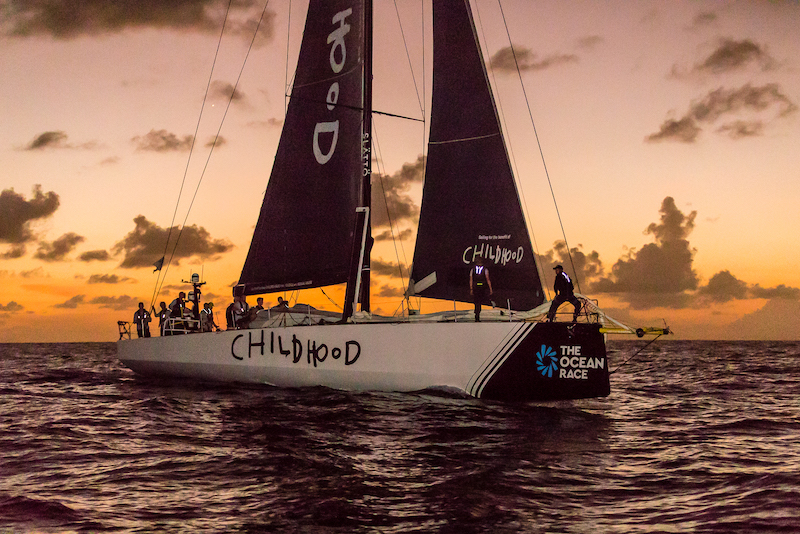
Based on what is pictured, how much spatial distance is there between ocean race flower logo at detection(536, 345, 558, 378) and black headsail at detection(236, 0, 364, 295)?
5702 mm

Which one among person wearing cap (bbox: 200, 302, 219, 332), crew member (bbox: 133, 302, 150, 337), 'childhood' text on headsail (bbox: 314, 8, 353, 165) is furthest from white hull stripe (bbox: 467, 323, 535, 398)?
crew member (bbox: 133, 302, 150, 337)

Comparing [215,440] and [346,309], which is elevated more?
[346,309]

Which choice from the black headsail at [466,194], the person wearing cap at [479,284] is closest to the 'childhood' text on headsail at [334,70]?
the black headsail at [466,194]

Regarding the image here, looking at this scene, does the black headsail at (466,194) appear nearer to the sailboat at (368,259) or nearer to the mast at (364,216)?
the sailboat at (368,259)

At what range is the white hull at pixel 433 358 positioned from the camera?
12.0 meters

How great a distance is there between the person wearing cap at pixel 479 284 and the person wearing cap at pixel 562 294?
1310 millimetres

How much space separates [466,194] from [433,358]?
Result: 3.48 m

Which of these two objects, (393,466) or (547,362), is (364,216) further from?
(393,466)

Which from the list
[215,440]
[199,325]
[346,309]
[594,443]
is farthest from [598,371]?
[199,325]

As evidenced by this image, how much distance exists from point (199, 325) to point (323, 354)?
5988 mm

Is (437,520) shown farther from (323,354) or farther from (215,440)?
(323,354)

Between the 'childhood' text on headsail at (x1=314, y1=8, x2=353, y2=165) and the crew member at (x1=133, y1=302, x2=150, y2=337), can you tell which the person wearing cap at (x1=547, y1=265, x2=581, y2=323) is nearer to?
the 'childhood' text on headsail at (x1=314, y1=8, x2=353, y2=165)

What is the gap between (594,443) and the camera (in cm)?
963

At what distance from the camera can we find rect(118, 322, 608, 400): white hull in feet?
39.5
